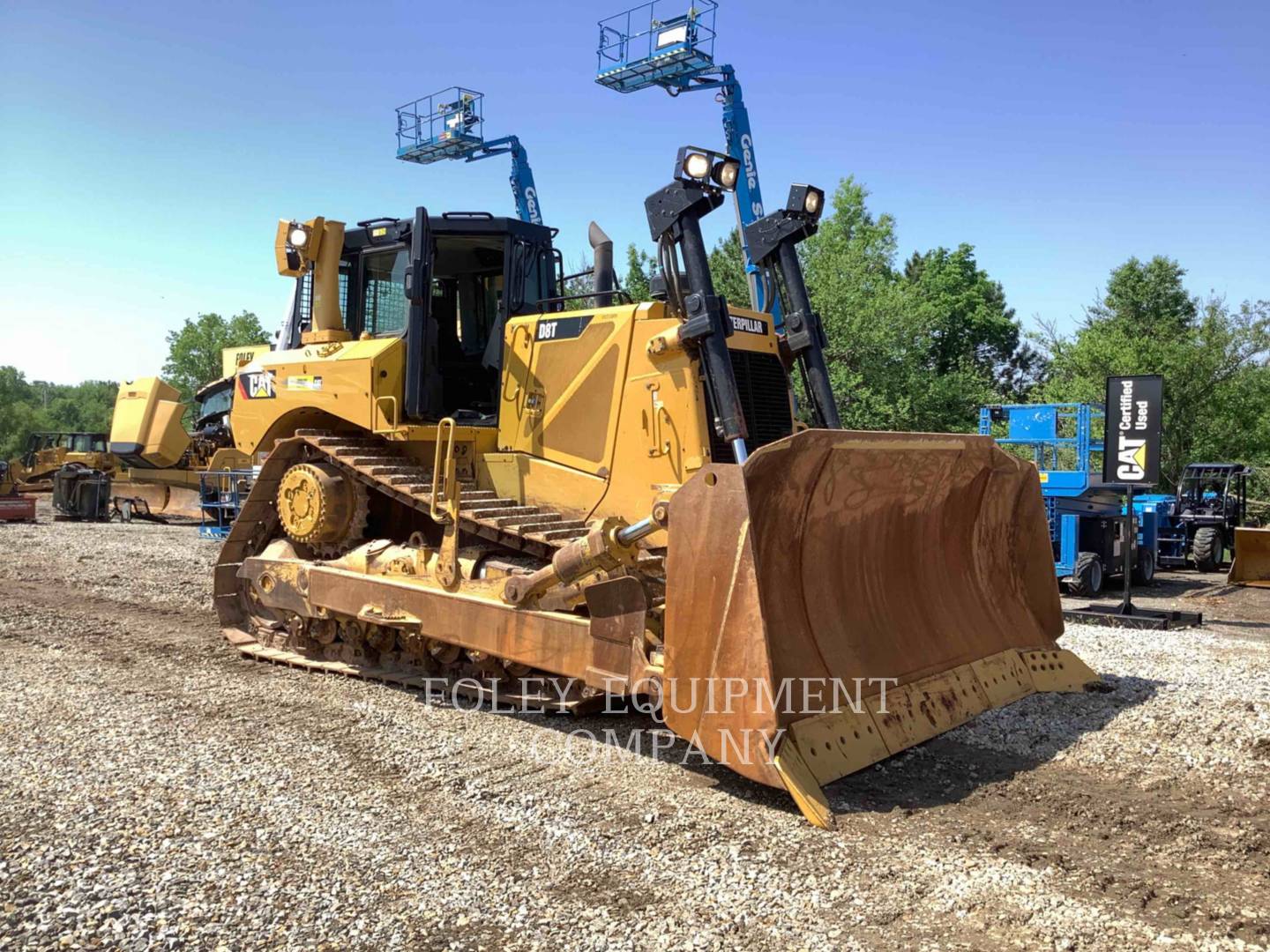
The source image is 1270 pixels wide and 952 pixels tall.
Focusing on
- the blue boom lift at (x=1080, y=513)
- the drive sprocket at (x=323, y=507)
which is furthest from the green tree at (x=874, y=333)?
the drive sprocket at (x=323, y=507)

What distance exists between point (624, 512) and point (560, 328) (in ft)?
4.25

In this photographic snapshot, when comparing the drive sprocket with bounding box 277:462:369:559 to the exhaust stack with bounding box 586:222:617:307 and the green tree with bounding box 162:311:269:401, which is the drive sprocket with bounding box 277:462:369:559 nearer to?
the exhaust stack with bounding box 586:222:617:307

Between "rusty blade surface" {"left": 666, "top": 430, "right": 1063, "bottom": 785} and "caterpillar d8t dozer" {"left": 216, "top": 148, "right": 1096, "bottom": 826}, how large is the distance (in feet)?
0.05

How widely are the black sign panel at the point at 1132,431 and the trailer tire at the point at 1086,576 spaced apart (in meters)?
2.99

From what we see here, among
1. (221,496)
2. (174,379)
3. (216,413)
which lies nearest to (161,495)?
(216,413)

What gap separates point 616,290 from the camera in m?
6.90

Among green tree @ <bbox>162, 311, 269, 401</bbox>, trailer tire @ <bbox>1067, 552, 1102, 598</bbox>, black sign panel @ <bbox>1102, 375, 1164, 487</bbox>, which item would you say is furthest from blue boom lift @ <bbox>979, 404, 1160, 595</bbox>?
green tree @ <bbox>162, 311, 269, 401</bbox>

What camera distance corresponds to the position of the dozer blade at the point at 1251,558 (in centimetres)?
1470

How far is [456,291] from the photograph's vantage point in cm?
709

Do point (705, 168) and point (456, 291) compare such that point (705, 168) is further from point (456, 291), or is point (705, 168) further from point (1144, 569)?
point (1144, 569)

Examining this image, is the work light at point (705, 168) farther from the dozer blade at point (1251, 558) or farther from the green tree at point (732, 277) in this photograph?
the green tree at point (732, 277)

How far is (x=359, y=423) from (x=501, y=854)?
12.3 feet

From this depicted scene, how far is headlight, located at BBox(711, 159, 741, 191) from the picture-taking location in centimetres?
Answer: 542

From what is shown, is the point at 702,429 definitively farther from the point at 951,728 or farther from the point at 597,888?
the point at 597,888
